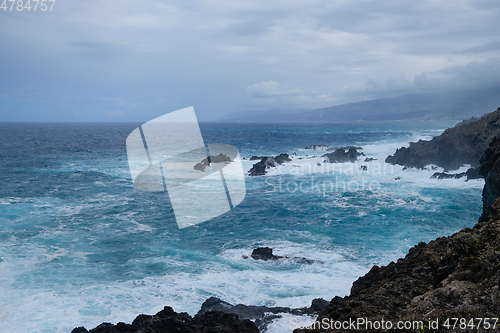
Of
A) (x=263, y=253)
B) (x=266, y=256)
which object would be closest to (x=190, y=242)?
(x=263, y=253)

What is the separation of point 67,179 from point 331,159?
1154 inches

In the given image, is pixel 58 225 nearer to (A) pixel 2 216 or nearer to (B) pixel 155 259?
(A) pixel 2 216

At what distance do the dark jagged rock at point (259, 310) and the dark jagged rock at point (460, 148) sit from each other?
86.4 ft

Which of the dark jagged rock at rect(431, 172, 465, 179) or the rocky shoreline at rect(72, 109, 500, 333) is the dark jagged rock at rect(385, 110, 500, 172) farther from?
the rocky shoreline at rect(72, 109, 500, 333)

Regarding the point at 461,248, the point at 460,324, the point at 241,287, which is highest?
the point at 461,248

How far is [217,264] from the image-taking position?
12984 millimetres

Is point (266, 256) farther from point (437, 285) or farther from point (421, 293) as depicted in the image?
point (437, 285)

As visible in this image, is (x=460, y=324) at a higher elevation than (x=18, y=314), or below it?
higher

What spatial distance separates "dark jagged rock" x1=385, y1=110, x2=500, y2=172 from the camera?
28.3m

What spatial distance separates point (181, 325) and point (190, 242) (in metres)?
9.35

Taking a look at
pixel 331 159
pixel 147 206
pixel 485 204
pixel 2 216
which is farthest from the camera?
pixel 331 159

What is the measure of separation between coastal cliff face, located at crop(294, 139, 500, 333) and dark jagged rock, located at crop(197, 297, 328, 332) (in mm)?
2041

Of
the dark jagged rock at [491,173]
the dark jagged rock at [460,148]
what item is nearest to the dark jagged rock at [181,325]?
the dark jagged rock at [491,173]

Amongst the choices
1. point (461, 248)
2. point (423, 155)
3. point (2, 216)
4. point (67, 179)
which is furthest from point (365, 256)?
point (67, 179)
